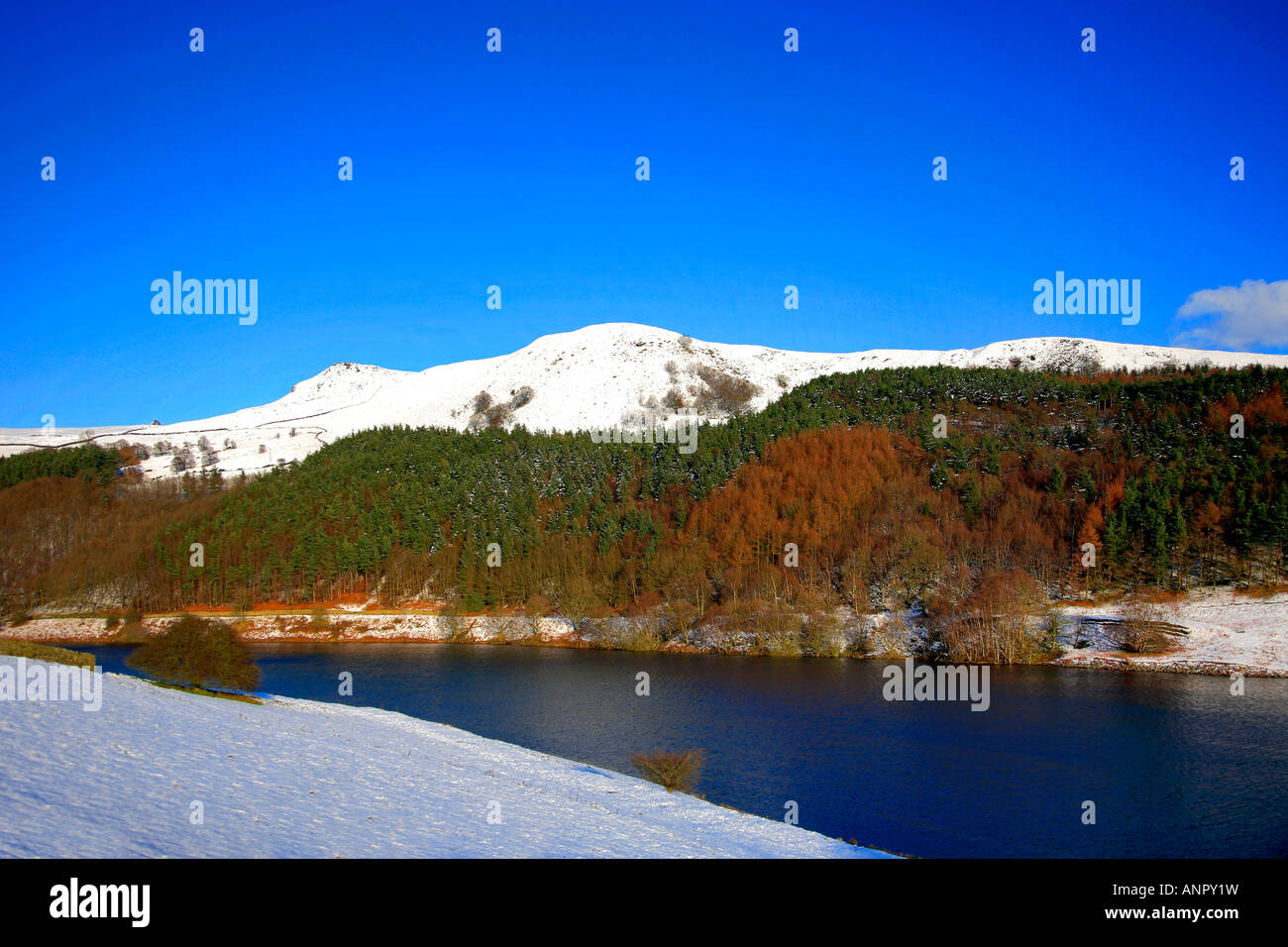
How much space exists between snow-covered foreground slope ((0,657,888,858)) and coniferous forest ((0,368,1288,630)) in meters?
47.4

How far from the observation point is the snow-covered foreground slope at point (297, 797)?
1532cm

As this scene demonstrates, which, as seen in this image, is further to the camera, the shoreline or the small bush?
the shoreline

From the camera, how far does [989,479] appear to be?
93.7 m

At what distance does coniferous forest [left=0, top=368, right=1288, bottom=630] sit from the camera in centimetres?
7400

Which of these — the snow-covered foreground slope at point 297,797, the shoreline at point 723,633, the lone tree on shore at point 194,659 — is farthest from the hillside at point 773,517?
the snow-covered foreground slope at point 297,797

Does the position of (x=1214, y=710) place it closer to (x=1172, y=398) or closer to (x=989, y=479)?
(x=989, y=479)

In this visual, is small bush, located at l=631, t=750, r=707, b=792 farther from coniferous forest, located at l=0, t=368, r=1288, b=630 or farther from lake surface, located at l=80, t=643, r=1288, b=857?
coniferous forest, located at l=0, t=368, r=1288, b=630

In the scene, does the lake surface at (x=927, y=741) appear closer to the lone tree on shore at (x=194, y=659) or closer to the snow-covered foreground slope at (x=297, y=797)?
the snow-covered foreground slope at (x=297, y=797)

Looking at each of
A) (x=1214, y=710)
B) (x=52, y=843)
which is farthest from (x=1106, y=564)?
(x=52, y=843)

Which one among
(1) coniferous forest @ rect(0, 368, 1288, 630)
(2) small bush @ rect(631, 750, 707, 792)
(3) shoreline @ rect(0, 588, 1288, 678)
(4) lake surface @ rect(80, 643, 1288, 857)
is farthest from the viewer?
(1) coniferous forest @ rect(0, 368, 1288, 630)

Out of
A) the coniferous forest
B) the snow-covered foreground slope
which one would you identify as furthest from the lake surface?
the coniferous forest

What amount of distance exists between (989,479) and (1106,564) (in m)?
22.8

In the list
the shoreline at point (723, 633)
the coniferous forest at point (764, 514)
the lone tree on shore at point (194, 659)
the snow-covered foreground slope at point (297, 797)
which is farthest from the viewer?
the coniferous forest at point (764, 514)

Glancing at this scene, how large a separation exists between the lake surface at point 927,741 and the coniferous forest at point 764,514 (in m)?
18.3
